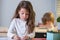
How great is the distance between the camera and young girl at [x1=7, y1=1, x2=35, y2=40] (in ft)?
2.64

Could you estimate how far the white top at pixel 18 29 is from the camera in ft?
2.68

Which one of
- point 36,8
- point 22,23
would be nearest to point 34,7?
point 36,8

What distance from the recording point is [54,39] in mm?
654

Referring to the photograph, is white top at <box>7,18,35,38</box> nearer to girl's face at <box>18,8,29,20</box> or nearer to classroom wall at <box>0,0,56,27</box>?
girl's face at <box>18,8,29,20</box>

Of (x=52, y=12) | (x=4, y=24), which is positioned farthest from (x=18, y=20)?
(x=4, y=24)

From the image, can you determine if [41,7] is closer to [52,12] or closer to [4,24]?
[52,12]

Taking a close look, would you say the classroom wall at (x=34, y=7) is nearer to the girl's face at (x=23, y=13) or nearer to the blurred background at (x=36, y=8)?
the blurred background at (x=36, y=8)

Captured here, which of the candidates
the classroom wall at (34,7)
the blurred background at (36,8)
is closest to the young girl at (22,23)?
the blurred background at (36,8)

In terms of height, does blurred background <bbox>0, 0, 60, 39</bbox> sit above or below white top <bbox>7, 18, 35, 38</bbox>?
above

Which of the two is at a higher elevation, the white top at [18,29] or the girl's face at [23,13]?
the girl's face at [23,13]

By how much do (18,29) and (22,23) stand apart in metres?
0.05

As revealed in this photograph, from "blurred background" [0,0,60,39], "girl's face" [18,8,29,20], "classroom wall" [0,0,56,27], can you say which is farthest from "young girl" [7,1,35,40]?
"classroom wall" [0,0,56,27]

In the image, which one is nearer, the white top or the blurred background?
the white top

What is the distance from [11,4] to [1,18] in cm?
28
